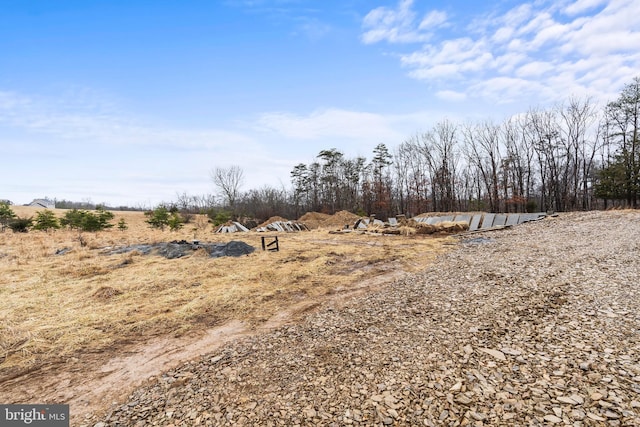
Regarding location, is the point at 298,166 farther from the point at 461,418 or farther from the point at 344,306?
the point at 461,418

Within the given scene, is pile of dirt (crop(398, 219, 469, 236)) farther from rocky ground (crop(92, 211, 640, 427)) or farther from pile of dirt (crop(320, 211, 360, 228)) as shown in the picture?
pile of dirt (crop(320, 211, 360, 228))

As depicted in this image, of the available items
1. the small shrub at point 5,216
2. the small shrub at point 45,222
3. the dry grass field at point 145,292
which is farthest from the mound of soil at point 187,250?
the small shrub at point 5,216

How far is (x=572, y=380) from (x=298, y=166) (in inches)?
1484

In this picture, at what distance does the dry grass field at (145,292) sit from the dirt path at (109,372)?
0.52ft

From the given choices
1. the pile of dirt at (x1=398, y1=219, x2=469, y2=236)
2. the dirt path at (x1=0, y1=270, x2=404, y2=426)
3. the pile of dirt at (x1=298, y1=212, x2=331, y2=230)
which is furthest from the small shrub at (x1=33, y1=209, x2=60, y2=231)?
the pile of dirt at (x1=398, y1=219, x2=469, y2=236)

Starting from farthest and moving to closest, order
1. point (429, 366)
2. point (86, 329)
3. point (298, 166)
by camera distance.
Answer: point (298, 166) < point (86, 329) < point (429, 366)

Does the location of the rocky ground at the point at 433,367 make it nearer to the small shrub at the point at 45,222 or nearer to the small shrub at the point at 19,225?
the small shrub at the point at 45,222

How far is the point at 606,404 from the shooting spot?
88.7 inches

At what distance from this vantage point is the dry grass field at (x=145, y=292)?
3.98 m

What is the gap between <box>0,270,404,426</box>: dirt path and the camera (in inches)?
109

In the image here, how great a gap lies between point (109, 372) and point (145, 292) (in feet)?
10.6

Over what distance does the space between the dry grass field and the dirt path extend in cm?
16

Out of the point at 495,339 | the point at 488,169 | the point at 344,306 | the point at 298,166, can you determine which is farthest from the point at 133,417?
the point at 298,166

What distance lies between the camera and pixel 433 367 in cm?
294
